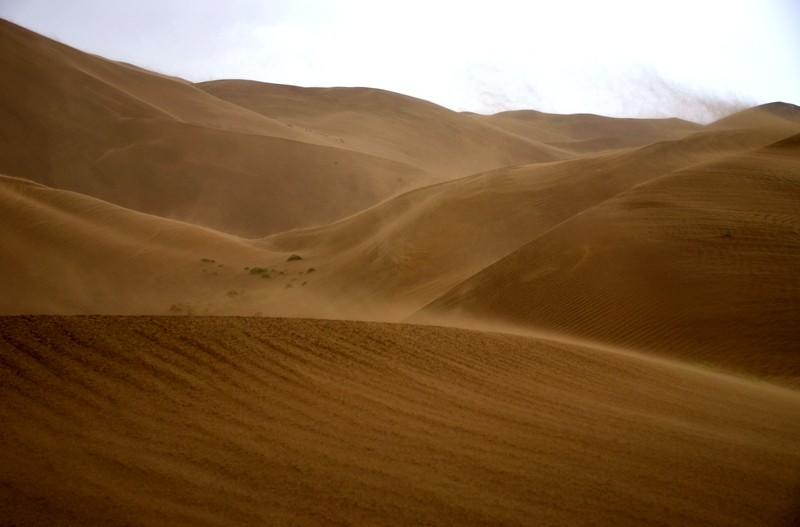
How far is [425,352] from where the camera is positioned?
6078 millimetres

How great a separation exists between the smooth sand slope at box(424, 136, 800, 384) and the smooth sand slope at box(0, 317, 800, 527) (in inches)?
178

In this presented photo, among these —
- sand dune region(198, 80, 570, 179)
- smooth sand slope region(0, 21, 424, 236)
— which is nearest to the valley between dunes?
smooth sand slope region(0, 21, 424, 236)

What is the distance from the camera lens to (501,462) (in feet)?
12.9

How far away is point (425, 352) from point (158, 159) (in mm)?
33592

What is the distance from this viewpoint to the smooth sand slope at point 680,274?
34.0ft

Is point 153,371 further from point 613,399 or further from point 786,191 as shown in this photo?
point 786,191


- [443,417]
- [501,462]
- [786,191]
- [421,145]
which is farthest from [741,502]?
[421,145]

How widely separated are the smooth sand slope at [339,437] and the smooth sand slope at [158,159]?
28.3 m

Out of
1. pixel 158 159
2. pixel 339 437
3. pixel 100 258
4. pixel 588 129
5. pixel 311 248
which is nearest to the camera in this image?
pixel 339 437

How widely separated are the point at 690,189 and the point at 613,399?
37.0ft

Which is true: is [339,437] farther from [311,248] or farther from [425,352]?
[311,248]

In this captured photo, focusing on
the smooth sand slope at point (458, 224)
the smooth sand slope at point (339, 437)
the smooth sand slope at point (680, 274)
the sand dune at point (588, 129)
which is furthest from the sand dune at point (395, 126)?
the smooth sand slope at point (339, 437)

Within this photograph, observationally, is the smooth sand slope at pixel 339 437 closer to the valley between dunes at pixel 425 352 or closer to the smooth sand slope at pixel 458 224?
the valley between dunes at pixel 425 352

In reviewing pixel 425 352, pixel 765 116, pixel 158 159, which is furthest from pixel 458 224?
pixel 765 116
